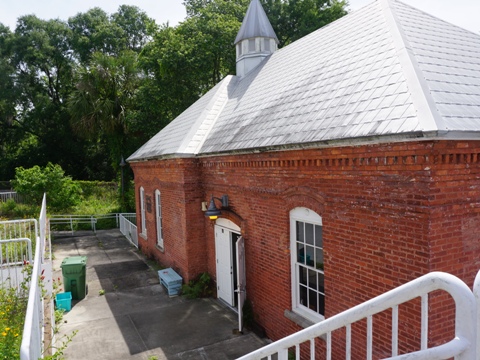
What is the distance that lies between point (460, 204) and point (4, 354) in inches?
238

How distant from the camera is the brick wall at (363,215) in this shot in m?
4.73

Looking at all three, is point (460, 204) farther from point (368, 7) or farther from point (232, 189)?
point (368, 7)

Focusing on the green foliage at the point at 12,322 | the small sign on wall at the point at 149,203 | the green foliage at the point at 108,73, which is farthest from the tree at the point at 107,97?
the green foliage at the point at 12,322

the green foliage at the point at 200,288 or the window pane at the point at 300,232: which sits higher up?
the window pane at the point at 300,232

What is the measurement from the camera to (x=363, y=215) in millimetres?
5637

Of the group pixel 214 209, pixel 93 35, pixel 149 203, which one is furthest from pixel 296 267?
pixel 93 35

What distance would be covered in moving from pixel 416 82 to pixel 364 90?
3.26 feet

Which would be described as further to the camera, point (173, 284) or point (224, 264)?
point (173, 284)

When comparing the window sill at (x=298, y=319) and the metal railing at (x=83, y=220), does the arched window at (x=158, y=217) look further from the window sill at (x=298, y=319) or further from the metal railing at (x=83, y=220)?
the metal railing at (x=83, y=220)

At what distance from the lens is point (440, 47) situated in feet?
22.6

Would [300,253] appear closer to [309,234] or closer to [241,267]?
[309,234]

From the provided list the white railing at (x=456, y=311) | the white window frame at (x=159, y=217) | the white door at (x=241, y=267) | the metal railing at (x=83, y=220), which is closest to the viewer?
the white railing at (x=456, y=311)

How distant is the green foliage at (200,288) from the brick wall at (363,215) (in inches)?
91.4

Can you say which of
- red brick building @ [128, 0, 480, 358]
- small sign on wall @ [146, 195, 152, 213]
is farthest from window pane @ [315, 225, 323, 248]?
small sign on wall @ [146, 195, 152, 213]
